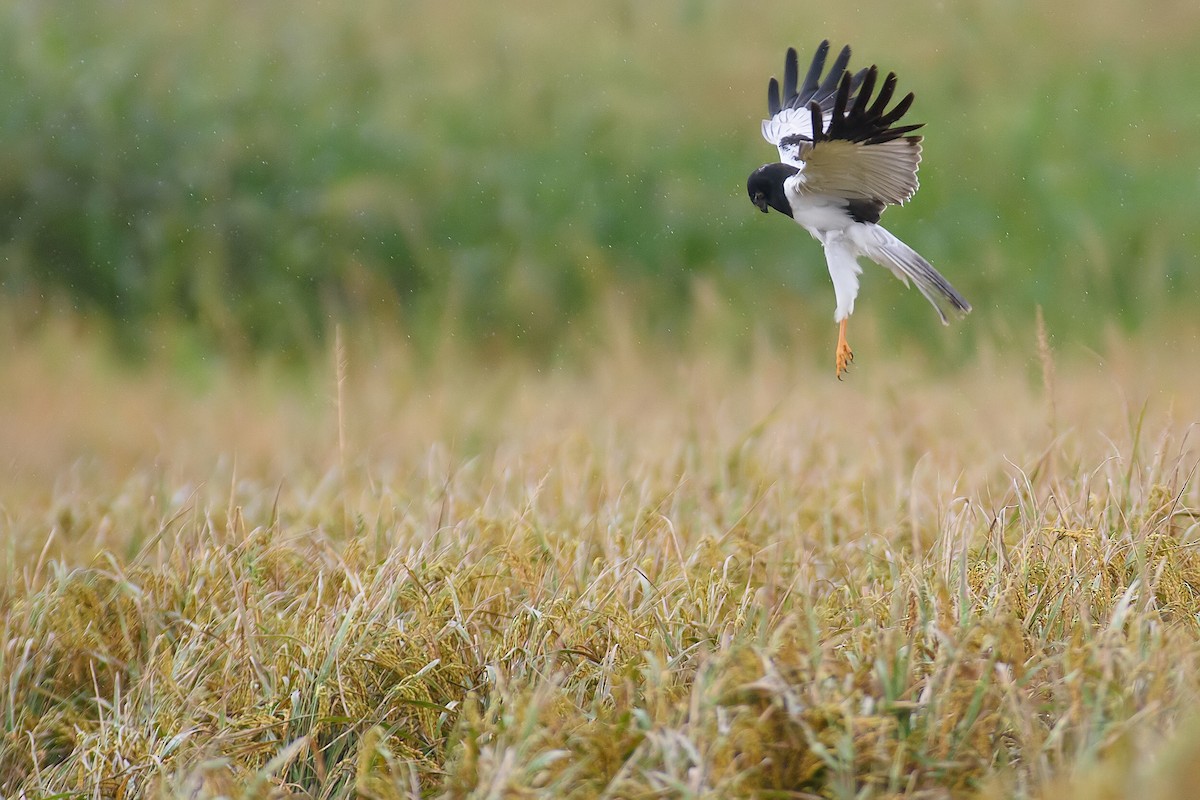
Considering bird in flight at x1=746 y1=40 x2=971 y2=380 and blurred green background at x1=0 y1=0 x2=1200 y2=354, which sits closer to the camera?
bird in flight at x1=746 y1=40 x2=971 y2=380

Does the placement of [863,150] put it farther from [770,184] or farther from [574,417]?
[574,417]

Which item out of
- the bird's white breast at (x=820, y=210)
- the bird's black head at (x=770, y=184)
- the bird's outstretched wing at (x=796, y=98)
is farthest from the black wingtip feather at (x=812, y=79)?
the bird's white breast at (x=820, y=210)

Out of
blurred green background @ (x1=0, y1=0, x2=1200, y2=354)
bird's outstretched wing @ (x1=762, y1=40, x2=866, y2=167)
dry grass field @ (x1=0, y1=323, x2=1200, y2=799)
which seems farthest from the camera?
blurred green background @ (x1=0, y1=0, x2=1200, y2=354)

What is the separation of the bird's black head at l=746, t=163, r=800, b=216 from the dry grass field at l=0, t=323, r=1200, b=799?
26.6 inches

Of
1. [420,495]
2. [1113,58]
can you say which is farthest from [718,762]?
[1113,58]

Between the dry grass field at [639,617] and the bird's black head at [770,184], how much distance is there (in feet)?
2.22

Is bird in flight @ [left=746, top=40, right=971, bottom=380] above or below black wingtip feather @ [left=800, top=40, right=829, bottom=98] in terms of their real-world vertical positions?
below

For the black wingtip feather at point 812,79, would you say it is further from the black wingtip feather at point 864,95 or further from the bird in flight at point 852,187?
the black wingtip feather at point 864,95

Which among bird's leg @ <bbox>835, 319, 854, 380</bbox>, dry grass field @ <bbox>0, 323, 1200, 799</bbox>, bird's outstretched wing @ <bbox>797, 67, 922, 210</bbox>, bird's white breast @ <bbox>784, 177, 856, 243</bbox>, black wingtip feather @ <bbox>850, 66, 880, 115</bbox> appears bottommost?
dry grass field @ <bbox>0, 323, 1200, 799</bbox>

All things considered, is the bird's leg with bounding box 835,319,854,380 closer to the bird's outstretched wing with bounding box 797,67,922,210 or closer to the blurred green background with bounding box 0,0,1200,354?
the bird's outstretched wing with bounding box 797,67,922,210

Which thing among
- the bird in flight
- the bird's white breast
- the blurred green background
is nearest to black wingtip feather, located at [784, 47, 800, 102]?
the bird in flight

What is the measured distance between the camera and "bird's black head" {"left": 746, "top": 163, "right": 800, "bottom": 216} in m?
2.71

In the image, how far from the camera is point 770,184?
2.71 metres

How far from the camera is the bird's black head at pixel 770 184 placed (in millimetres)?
2711
